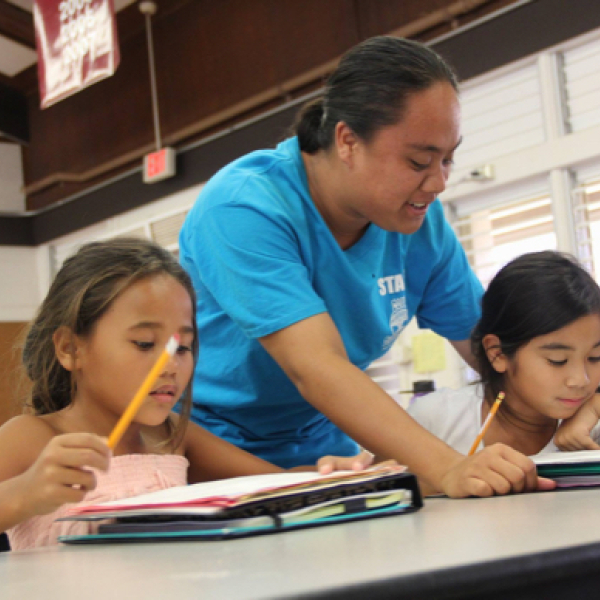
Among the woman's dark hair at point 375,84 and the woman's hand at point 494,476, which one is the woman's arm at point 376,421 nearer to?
the woman's hand at point 494,476

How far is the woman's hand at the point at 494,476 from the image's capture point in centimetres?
97

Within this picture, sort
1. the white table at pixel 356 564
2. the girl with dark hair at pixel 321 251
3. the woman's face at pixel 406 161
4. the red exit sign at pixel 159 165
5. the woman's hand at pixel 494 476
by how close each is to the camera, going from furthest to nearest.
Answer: the red exit sign at pixel 159 165 → the woman's face at pixel 406 161 → the girl with dark hair at pixel 321 251 → the woman's hand at pixel 494 476 → the white table at pixel 356 564

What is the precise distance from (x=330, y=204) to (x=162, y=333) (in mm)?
417

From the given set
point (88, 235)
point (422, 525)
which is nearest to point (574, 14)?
point (422, 525)

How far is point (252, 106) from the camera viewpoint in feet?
15.1

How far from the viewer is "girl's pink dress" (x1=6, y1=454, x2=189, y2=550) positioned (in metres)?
1.09

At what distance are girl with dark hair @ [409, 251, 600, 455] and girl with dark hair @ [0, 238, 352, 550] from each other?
0.56m

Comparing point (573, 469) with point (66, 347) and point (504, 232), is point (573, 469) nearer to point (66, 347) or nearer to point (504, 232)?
point (66, 347)

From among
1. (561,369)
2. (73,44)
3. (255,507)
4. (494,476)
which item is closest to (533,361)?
(561,369)

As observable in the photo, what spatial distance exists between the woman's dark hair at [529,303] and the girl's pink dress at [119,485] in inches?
28.7

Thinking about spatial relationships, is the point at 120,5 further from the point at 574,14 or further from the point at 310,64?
the point at 574,14

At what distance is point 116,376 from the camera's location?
4.08 feet

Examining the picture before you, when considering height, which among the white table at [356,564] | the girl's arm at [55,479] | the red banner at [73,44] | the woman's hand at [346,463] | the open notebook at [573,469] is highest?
the red banner at [73,44]

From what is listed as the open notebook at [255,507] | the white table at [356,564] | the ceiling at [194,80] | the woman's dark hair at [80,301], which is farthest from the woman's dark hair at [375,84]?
the ceiling at [194,80]
